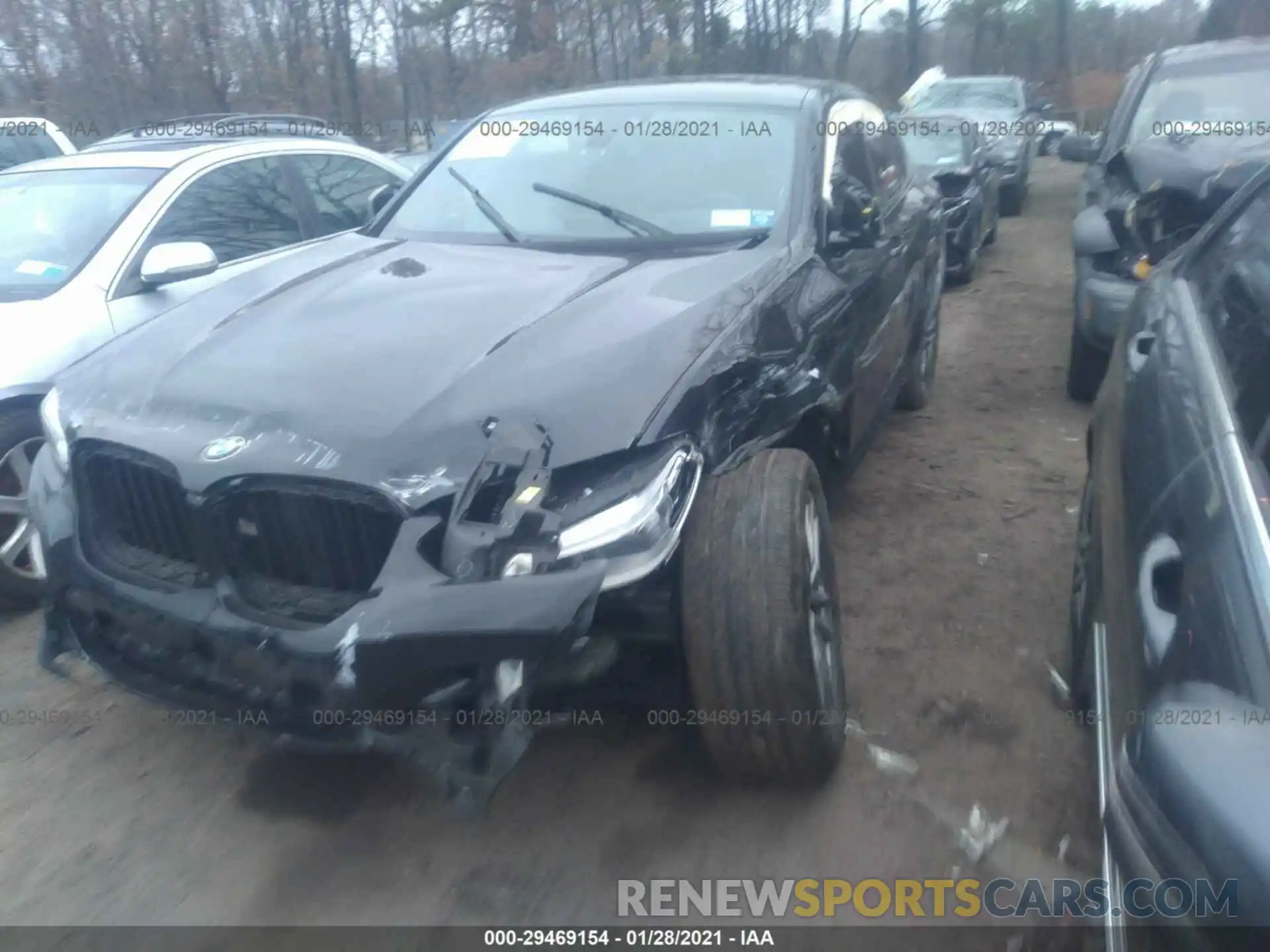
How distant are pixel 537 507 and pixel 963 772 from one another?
1.51 m

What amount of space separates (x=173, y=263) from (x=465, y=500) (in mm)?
2678

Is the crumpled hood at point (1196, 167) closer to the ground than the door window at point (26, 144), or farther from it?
farther from it

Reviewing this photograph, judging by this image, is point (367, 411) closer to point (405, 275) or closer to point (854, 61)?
point (405, 275)

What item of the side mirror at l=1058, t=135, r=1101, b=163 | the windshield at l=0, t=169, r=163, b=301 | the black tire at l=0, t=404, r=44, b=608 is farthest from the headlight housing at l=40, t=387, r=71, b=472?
the side mirror at l=1058, t=135, r=1101, b=163

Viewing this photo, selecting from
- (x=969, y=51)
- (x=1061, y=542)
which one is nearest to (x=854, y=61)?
(x=969, y=51)

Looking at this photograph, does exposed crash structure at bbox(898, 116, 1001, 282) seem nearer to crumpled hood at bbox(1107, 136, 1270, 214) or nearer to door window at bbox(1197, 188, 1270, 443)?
crumpled hood at bbox(1107, 136, 1270, 214)

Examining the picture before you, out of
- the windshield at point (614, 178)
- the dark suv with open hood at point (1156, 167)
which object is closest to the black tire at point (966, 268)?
the dark suv with open hood at point (1156, 167)

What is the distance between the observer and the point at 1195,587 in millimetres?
1721

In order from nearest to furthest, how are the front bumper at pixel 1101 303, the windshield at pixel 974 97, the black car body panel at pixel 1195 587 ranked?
the black car body panel at pixel 1195 587, the front bumper at pixel 1101 303, the windshield at pixel 974 97

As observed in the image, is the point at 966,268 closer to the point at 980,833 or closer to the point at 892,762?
the point at 892,762

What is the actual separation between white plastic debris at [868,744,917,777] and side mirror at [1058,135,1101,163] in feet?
17.9

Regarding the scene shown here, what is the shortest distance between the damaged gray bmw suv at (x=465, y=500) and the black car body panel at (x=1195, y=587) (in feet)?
2.54

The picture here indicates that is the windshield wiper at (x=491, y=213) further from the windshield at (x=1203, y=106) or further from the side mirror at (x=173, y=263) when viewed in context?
the windshield at (x=1203, y=106)

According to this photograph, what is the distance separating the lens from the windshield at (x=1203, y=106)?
19.7ft
